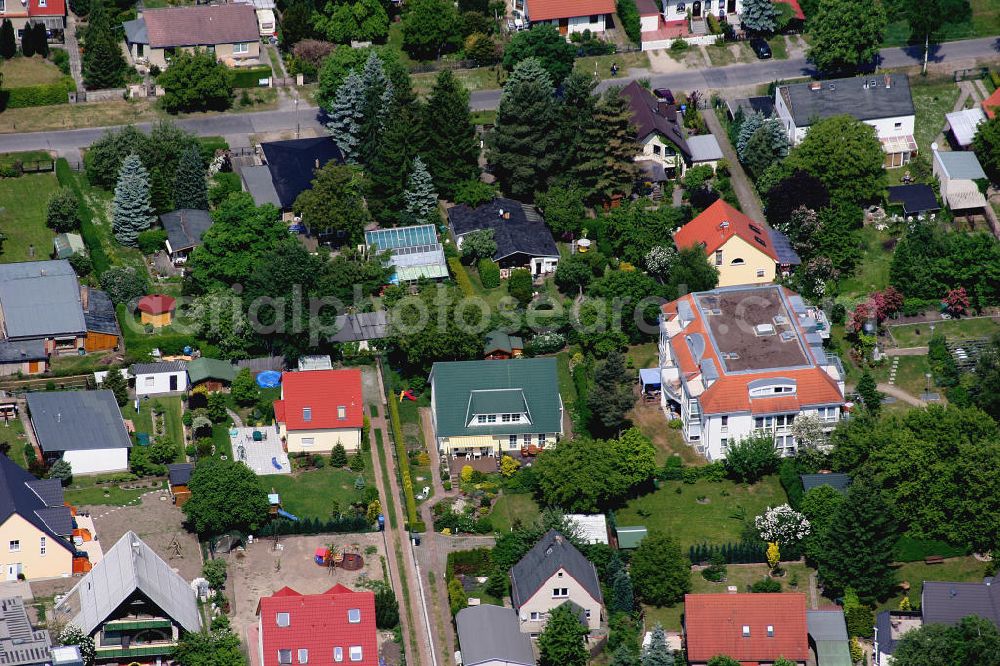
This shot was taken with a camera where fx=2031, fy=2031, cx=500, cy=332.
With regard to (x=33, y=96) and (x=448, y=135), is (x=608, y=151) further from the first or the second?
(x=33, y=96)

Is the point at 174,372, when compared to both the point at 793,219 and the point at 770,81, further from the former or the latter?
the point at 770,81

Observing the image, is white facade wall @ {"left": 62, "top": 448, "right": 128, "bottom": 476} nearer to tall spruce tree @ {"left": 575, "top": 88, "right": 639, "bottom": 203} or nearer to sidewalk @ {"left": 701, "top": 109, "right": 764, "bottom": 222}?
tall spruce tree @ {"left": 575, "top": 88, "right": 639, "bottom": 203}

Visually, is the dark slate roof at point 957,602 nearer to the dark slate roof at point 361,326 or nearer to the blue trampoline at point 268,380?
the dark slate roof at point 361,326

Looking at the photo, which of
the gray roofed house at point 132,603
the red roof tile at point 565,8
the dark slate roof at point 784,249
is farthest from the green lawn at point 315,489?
the red roof tile at point 565,8

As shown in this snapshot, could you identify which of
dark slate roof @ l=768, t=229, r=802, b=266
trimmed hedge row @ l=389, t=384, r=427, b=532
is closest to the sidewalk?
dark slate roof @ l=768, t=229, r=802, b=266

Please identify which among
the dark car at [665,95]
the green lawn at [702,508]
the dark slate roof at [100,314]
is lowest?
the green lawn at [702,508]
